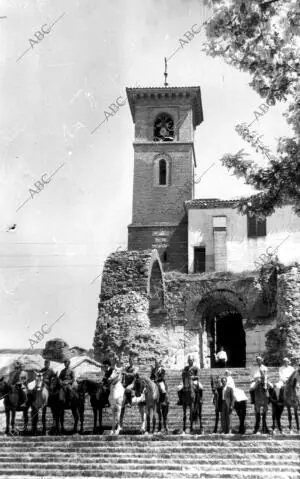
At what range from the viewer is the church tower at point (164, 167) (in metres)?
42.5

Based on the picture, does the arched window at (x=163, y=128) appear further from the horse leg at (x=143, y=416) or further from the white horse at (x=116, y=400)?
the horse leg at (x=143, y=416)

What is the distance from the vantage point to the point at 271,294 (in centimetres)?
3153

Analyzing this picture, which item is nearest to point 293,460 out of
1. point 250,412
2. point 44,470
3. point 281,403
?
point 281,403

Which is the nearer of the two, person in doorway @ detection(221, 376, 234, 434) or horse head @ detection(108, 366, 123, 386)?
person in doorway @ detection(221, 376, 234, 434)

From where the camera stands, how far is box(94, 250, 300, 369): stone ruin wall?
2496 cm

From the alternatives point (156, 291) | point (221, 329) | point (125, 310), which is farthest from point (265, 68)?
point (221, 329)

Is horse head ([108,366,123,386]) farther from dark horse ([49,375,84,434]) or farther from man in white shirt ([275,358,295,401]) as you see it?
man in white shirt ([275,358,295,401])

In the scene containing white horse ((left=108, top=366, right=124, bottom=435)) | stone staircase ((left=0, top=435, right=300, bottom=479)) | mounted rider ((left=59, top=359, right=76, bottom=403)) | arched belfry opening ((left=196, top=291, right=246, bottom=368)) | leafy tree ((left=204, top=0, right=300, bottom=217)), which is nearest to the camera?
leafy tree ((left=204, top=0, right=300, bottom=217))

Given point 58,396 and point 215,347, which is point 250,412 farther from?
point 215,347

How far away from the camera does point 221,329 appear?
35.7m

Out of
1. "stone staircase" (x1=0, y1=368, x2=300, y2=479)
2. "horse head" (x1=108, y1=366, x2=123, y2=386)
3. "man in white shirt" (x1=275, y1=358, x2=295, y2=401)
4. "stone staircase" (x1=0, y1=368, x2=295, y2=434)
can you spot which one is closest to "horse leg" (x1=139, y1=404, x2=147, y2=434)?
"stone staircase" (x1=0, y1=368, x2=300, y2=479)

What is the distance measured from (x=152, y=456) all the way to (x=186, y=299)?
20.8 metres

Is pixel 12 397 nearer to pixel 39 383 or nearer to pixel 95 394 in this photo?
pixel 39 383

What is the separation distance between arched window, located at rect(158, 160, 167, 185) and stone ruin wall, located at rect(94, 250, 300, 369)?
13311 mm
